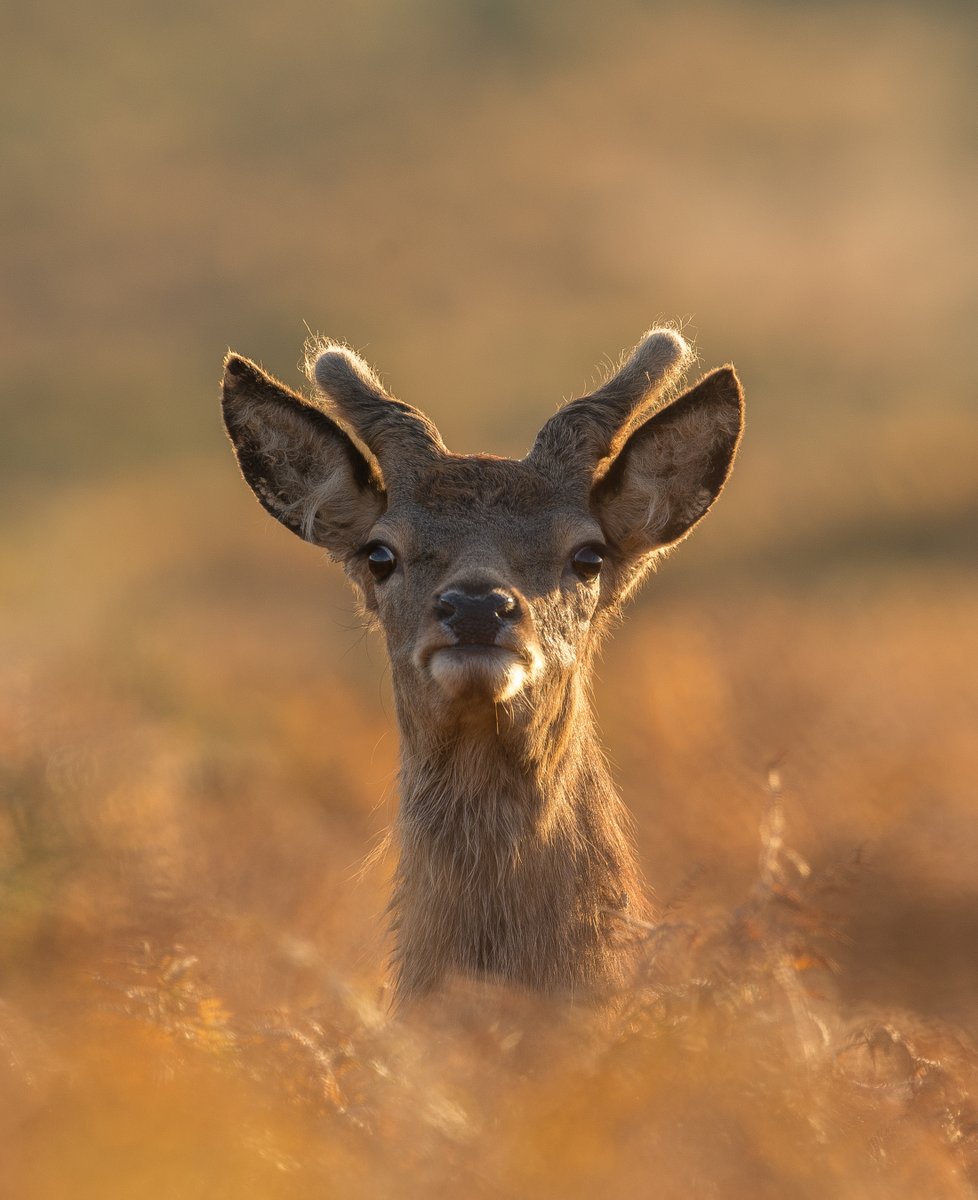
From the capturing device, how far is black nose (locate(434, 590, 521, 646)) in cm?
697

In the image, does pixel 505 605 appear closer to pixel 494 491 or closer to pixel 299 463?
pixel 494 491

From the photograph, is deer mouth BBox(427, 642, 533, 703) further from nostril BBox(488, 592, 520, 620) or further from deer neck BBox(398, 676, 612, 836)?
deer neck BBox(398, 676, 612, 836)

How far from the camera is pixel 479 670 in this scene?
695 centimetres

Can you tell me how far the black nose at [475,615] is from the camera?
6973 mm

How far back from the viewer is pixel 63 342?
1895 inches

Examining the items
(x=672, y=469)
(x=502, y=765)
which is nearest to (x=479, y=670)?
(x=502, y=765)

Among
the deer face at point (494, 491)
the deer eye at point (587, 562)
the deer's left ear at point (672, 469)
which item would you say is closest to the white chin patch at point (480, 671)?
the deer face at point (494, 491)

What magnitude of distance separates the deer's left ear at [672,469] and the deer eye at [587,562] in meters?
0.31

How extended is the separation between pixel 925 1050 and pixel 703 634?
11090mm

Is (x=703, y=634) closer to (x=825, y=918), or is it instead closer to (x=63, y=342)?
(x=825, y=918)

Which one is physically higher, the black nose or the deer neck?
the black nose

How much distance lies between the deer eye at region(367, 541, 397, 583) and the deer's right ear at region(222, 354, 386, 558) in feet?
1.41

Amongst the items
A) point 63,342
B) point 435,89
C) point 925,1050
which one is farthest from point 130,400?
point 435,89

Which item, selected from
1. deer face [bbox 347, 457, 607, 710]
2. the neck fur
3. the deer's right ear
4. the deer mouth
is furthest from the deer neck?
the deer's right ear
